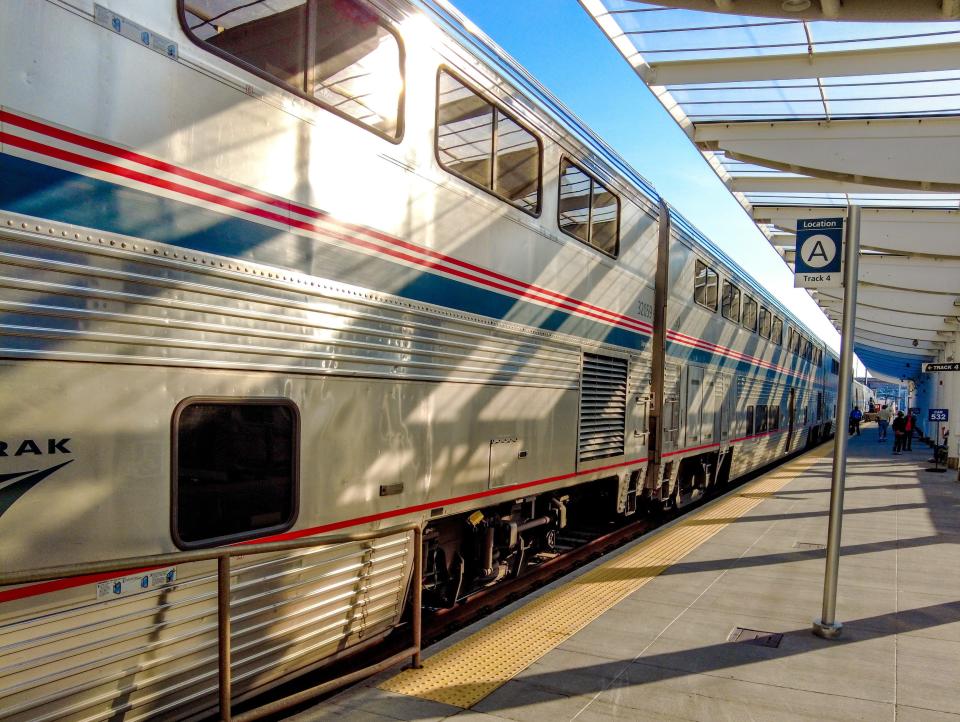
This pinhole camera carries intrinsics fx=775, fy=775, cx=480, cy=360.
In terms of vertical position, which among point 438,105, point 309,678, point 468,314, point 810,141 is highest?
point 810,141

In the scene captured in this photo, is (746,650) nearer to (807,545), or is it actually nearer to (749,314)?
(807,545)

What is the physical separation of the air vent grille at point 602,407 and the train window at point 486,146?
1707mm

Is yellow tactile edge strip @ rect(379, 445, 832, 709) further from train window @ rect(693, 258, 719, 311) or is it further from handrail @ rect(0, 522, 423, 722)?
train window @ rect(693, 258, 719, 311)

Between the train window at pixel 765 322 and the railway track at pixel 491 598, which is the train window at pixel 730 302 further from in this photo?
the railway track at pixel 491 598

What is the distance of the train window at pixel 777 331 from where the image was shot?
621 inches

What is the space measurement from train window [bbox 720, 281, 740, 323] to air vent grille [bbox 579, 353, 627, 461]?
465cm

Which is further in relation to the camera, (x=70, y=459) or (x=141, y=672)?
(x=141, y=672)

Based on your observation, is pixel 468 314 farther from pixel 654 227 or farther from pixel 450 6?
pixel 654 227

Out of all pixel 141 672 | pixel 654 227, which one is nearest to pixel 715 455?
pixel 654 227

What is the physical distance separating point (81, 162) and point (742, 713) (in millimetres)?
3756

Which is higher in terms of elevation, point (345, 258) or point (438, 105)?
point (438, 105)

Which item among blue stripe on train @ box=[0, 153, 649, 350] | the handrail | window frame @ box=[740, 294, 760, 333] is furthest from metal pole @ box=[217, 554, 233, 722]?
window frame @ box=[740, 294, 760, 333]

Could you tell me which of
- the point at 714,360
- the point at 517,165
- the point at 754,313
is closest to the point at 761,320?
the point at 754,313

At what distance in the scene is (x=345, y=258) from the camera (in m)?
3.84
